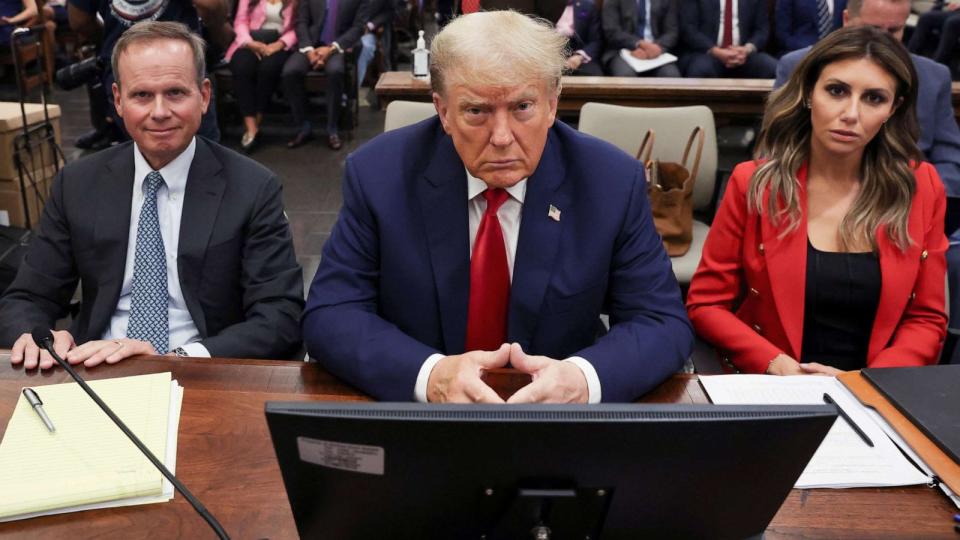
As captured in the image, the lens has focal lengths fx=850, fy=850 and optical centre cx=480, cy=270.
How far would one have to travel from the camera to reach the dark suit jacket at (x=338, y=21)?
235 inches

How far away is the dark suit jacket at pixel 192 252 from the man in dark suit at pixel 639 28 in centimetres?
390

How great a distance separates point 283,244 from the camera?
2047mm

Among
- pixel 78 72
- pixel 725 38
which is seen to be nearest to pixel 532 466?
pixel 78 72

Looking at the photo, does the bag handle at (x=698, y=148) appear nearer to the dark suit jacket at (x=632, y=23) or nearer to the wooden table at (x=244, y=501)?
the wooden table at (x=244, y=501)

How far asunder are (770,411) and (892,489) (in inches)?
19.2

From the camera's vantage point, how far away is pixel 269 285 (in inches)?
78.4

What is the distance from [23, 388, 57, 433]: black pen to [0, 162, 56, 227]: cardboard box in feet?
9.02

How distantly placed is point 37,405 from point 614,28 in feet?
15.8

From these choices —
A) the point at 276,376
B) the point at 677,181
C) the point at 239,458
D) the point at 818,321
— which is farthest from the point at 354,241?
the point at 677,181

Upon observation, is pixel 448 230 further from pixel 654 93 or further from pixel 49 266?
pixel 654 93

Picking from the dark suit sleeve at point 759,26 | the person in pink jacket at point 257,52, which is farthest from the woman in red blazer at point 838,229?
the person in pink jacket at point 257,52

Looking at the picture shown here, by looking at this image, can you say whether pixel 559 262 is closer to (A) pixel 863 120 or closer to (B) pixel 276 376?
(B) pixel 276 376

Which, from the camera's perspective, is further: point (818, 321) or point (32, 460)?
point (818, 321)

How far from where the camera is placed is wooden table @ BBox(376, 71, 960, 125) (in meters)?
3.84
